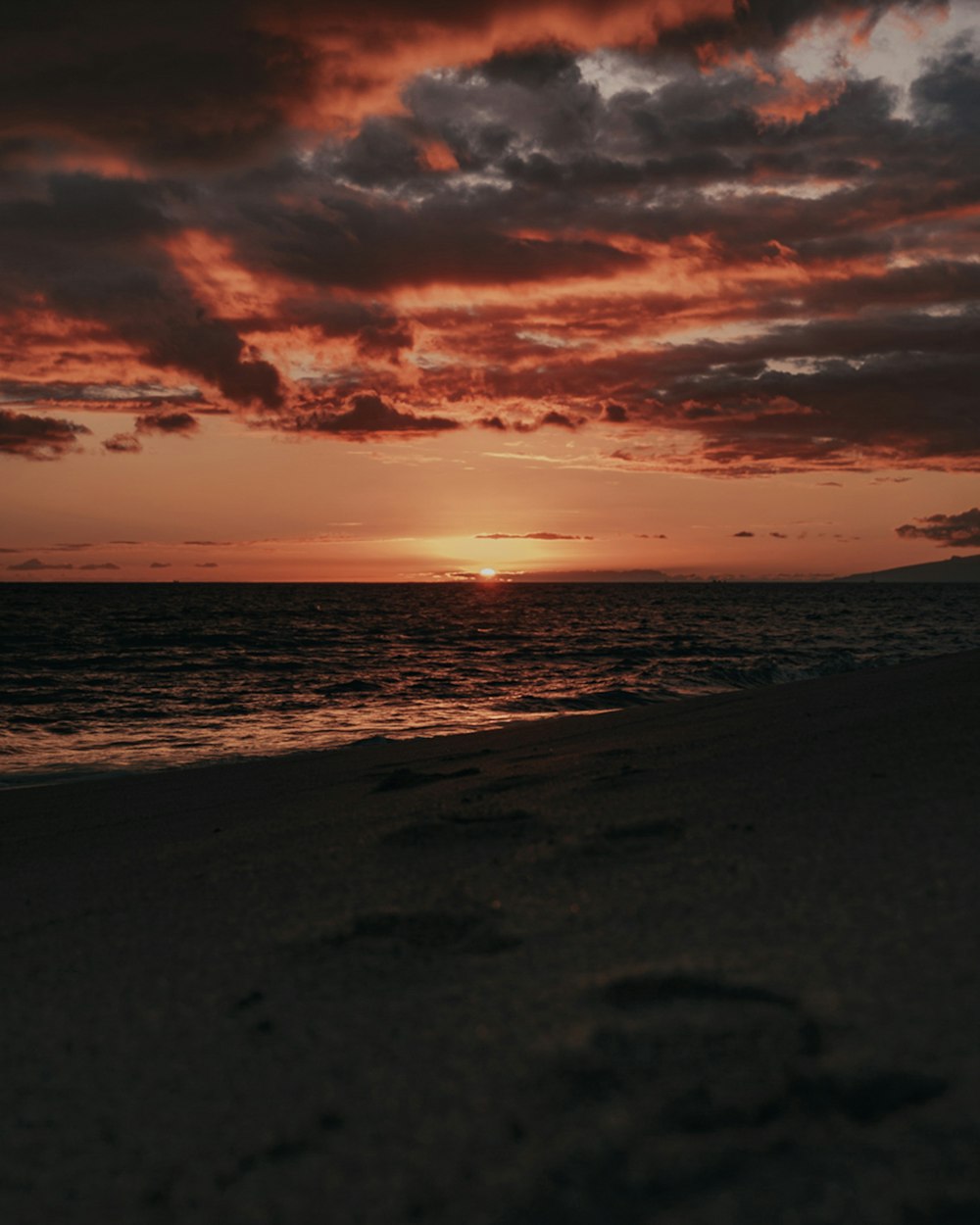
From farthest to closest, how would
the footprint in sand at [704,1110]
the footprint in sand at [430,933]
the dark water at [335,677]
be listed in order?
the dark water at [335,677], the footprint in sand at [430,933], the footprint in sand at [704,1110]

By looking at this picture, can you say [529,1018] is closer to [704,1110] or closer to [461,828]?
[704,1110]

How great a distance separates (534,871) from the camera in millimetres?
4027

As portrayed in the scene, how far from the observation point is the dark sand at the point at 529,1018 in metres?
2.11

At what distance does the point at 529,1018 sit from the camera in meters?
2.72

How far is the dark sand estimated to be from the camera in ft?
6.92

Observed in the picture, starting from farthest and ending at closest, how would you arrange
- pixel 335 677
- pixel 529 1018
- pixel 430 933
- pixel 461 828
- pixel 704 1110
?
pixel 335 677
pixel 461 828
pixel 430 933
pixel 529 1018
pixel 704 1110

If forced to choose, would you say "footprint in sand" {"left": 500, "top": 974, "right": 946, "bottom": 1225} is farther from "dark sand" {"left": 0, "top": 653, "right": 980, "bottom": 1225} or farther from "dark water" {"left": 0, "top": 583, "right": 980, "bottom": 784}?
"dark water" {"left": 0, "top": 583, "right": 980, "bottom": 784}

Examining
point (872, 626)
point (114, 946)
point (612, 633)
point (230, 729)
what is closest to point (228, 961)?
point (114, 946)

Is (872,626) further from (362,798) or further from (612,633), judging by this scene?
(362,798)

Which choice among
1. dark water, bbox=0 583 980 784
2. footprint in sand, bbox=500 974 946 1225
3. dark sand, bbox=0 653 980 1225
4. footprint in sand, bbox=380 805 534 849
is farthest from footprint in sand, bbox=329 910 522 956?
dark water, bbox=0 583 980 784

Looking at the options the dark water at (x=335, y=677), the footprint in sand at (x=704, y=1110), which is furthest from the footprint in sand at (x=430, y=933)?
the dark water at (x=335, y=677)

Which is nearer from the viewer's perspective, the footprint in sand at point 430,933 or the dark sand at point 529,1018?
the dark sand at point 529,1018

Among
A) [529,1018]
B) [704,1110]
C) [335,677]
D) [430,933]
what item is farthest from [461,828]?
[335,677]

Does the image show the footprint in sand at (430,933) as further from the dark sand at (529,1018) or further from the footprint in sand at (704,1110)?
the footprint in sand at (704,1110)
